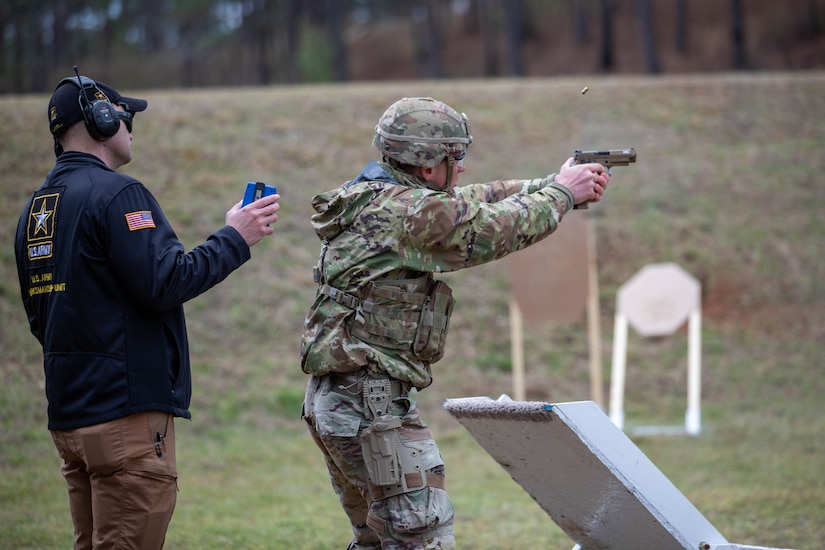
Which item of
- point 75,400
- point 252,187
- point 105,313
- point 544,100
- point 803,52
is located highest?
point 803,52

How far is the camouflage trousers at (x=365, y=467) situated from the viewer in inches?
129

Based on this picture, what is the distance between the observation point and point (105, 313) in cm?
311

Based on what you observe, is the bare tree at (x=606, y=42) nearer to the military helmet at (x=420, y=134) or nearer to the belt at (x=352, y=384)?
the military helmet at (x=420, y=134)

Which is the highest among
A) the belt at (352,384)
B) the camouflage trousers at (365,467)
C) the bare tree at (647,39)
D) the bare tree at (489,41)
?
the bare tree at (489,41)

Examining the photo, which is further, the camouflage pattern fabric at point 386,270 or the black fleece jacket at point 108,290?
the camouflage pattern fabric at point 386,270

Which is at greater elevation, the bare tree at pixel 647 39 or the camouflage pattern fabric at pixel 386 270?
the bare tree at pixel 647 39

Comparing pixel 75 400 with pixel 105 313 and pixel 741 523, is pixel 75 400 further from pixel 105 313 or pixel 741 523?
pixel 741 523

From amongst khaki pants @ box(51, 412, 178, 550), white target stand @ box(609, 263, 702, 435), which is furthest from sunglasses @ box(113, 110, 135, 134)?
white target stand @ box(609, 263, 702, 435)

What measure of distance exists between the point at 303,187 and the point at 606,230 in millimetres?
4130

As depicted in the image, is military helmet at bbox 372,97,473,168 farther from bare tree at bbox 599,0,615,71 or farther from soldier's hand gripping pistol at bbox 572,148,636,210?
bare tree at bbox 599,0,615,71

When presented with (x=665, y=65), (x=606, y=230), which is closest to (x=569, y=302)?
(x=606, y=230)

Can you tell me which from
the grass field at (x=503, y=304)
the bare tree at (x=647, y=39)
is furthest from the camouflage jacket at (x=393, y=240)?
the bare tree at (x=647, y=39)

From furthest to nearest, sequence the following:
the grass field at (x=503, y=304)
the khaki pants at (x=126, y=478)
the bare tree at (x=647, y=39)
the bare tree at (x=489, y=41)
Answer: the bare tree at (x=489, y=41) → the bare tree at (x=647, y=39) → the grass field at (x=503, y=304) → the khaki pants at (x=126, y=478)

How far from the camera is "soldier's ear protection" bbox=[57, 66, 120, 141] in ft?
10.6
